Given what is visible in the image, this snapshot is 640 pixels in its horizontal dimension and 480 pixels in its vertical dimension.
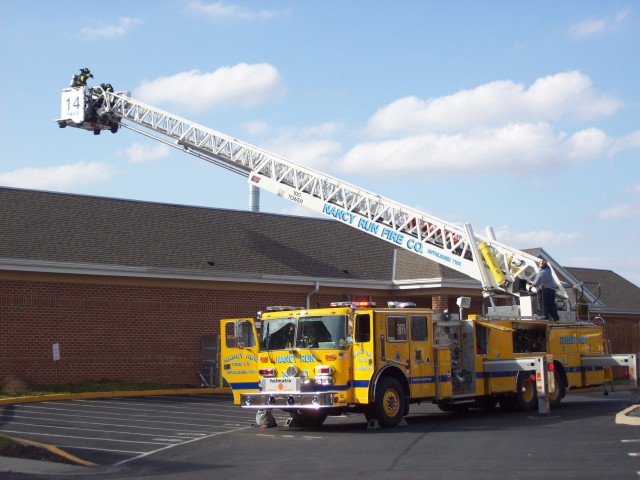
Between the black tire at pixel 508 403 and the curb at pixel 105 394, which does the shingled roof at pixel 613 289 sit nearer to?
the curb at pixel 105 394


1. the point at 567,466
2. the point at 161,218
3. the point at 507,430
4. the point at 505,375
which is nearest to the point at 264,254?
the point at 161,218

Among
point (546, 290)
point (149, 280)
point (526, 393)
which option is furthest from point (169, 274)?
point (526, 393)

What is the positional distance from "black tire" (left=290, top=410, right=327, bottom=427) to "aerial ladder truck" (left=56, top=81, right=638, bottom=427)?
0.03 m

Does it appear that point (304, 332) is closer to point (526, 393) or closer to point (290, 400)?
point (290, 400)

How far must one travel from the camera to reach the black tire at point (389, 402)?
650 inches

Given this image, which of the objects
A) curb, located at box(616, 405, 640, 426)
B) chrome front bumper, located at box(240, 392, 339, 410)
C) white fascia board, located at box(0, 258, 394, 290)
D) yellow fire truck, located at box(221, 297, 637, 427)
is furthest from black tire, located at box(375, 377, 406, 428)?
white fascia board, located at box(0, 258, 394, 290)

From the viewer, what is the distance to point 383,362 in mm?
16516

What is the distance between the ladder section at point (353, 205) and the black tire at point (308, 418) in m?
5.56

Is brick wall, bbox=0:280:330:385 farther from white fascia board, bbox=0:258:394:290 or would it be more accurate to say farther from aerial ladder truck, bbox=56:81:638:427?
aerial ladder truck, bbox=56:81:638:427

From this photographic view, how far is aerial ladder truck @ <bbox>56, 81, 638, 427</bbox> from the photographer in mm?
16484

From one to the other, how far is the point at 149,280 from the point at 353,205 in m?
6.53

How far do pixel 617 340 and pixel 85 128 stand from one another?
21944 mm

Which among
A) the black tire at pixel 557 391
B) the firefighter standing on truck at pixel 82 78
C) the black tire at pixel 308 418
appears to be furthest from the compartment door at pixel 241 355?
the firefighter standing on truck at pixel 82 78

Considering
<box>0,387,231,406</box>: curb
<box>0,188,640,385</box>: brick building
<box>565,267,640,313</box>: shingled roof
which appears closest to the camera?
<box>0,387,231,406</box>: curb
